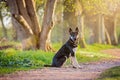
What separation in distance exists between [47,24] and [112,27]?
1228 inches

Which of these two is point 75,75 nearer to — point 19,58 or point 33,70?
point 33,70

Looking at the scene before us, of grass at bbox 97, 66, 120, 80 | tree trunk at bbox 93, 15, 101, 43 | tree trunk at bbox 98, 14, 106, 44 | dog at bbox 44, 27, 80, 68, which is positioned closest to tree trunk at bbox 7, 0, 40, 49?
dog at bbox 44, 27, 80, 68

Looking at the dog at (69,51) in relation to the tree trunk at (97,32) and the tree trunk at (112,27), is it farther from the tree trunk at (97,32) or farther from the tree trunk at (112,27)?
the tree trunk at (112,27)

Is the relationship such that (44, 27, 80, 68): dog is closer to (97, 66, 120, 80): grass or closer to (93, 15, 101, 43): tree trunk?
(97, 66, 120, 80): grass

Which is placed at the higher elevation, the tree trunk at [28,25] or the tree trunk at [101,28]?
the tree trunk at [28,25]

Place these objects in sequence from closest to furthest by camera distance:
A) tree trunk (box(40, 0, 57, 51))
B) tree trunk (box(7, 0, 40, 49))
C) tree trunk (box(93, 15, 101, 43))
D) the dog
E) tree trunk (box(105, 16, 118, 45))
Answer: the dog → tree trunk (box(40, 0, 57, 51)) → tree trunk (box(7, 0, 40, 49)) → tree trunk (box(93, 15, 101, 43)) → tree trunk (box(105, 16, 118, 45))

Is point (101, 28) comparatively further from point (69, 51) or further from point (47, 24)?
point (69, 51)

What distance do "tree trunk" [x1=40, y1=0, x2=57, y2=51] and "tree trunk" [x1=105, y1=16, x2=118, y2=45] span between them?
2852cm

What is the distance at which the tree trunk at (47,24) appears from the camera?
2750 centimetres

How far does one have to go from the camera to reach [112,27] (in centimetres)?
5788

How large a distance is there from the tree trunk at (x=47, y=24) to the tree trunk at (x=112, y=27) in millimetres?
28516

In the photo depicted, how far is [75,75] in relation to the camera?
16141 mm

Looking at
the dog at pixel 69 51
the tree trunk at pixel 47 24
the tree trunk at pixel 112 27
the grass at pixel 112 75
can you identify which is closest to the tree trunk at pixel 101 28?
the tree trunk at pixel 112 27

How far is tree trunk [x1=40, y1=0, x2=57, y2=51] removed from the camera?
2750 cm
